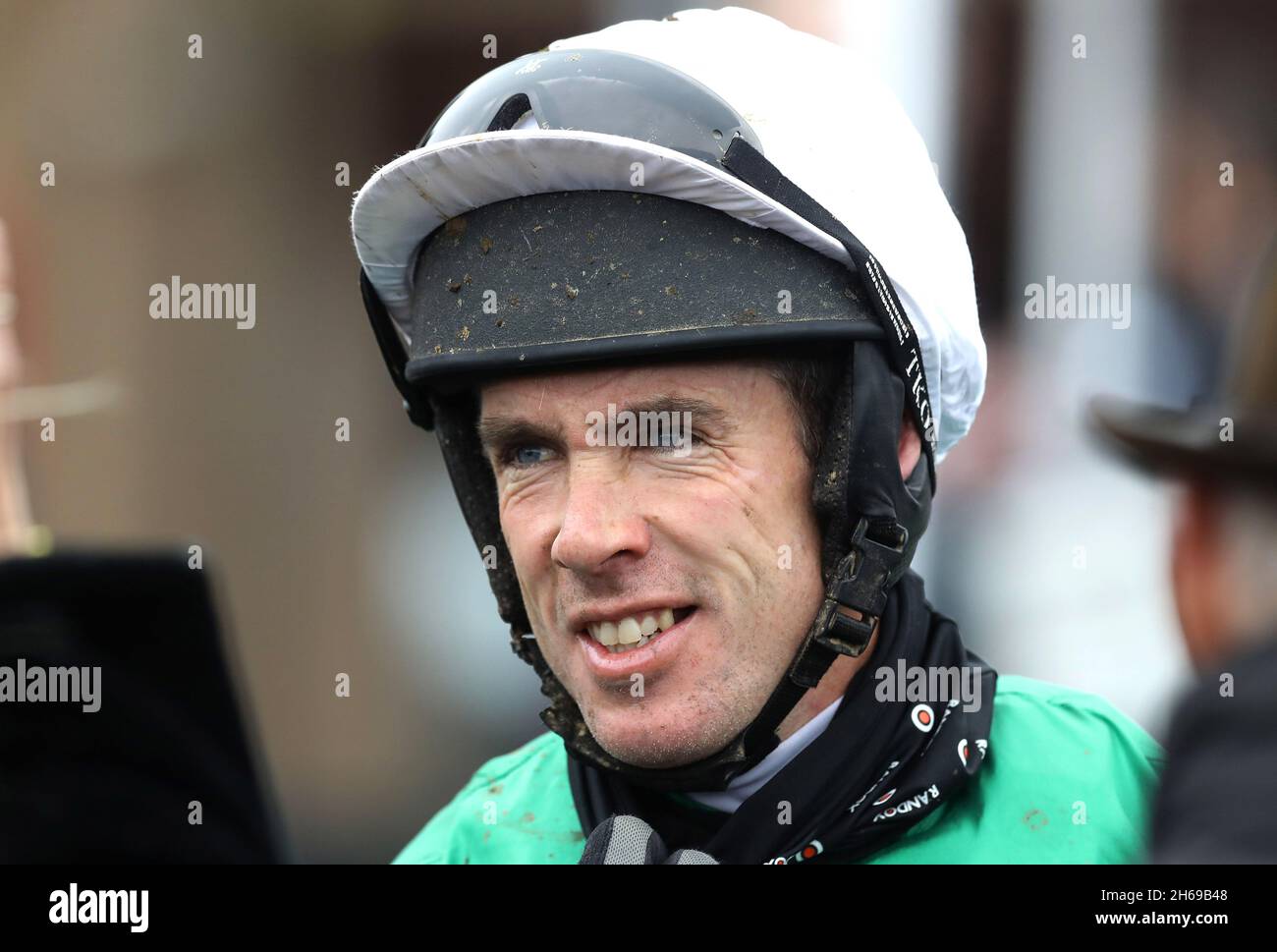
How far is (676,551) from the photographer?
6.28 feet

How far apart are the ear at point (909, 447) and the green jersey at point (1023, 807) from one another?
1.26 feet

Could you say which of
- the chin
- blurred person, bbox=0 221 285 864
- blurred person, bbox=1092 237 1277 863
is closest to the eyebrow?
the chin

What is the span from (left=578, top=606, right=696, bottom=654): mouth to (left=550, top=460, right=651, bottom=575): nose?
0.28 ft

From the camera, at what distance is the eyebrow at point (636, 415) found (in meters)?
1.91

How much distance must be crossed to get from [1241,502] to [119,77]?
3.91m

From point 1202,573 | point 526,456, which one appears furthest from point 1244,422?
point 526,456

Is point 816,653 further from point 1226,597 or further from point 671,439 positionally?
point 1226,597

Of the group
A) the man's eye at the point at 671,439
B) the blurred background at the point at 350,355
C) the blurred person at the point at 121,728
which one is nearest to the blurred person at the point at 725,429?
the man's eye at the point at 671,439

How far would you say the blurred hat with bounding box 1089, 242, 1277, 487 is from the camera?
136 cm

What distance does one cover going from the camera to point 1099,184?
328cm

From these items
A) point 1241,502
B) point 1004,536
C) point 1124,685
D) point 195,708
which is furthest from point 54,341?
point 1241,502

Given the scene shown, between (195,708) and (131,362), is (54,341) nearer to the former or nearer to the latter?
(131,362)

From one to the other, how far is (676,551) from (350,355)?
110 inches

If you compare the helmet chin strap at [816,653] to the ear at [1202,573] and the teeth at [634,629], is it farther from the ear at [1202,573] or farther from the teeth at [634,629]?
the ear at [1202,573]
